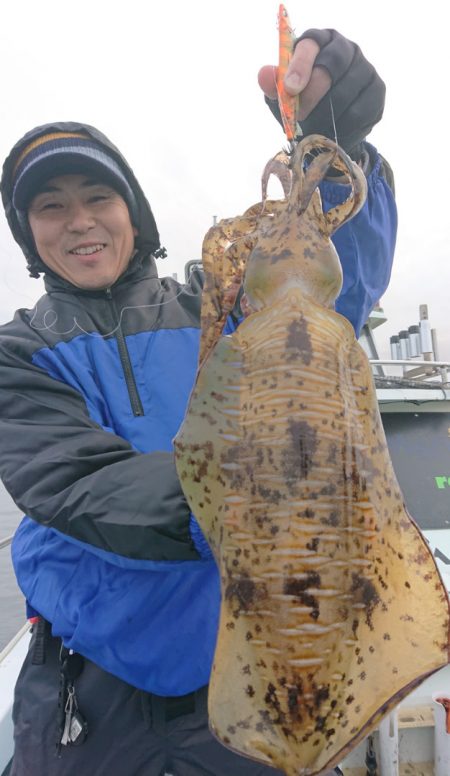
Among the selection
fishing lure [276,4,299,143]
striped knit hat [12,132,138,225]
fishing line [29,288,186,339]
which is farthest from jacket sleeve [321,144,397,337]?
striped knit hat [12,132,138,225]

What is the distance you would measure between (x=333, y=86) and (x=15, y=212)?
1.80 metres

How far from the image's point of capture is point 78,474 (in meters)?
1.79

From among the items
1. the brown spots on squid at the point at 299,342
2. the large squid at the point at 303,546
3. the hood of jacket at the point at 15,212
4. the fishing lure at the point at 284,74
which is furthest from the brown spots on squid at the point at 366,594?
the hood of jacket at the point at 15,212

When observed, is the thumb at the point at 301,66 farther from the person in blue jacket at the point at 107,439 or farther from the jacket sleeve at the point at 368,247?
the jacket sleeve at the point at 368,247

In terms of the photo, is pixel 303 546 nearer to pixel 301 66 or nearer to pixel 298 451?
pixel 298 451

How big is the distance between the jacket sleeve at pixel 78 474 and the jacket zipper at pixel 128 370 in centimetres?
24

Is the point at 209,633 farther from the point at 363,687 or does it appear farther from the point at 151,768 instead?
the point at 363,687

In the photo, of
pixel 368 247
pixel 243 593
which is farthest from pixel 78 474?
pixel 368 247

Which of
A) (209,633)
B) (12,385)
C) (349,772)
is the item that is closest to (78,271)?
(12,385)

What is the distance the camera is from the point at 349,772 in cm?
340

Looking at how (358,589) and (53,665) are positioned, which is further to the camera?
(53,665)

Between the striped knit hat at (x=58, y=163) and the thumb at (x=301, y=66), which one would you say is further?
the striped knit hat at (x=58, y=163)

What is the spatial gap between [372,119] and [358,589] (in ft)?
6.25

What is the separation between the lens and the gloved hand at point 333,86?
178 centimetres
